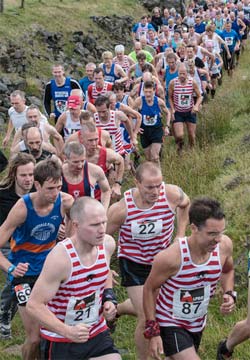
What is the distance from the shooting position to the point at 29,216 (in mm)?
5172

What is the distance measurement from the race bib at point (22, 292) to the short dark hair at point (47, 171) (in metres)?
0.87

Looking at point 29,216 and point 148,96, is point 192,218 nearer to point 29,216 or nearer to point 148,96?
point 29,216

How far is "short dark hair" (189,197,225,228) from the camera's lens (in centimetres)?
425

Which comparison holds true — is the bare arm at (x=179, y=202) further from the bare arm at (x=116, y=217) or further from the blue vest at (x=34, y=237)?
the blue vest at (x=34, y=237)

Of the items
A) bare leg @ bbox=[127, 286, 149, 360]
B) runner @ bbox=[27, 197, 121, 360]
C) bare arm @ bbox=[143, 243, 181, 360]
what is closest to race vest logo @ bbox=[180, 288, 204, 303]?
bare arm @ bbox=[143, 243, 181, 360]

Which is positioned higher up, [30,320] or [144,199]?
[144,199]

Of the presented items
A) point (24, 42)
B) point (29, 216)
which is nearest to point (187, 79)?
point (29, 216)

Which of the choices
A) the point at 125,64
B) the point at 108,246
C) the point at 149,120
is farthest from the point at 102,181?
the point at 125,64

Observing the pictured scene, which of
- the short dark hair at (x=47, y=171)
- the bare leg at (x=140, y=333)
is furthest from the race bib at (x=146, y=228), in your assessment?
the short dark hair at (x=47, y=171)

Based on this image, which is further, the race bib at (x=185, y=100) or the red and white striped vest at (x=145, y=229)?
the race bib at (x=185, y=100)

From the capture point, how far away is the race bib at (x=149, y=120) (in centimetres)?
1075

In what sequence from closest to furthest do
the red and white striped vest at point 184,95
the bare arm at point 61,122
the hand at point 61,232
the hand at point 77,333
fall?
1. the hand at point 77,333
2. the hand at point 61,232
3. the bare arm at point 61,122
4. the red and white striped vest at point 184,95

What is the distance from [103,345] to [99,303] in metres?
0.30

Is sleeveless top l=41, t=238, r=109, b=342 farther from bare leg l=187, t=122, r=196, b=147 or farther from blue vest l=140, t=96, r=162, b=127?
bare leg l=187, t=122, r=196, b=147
